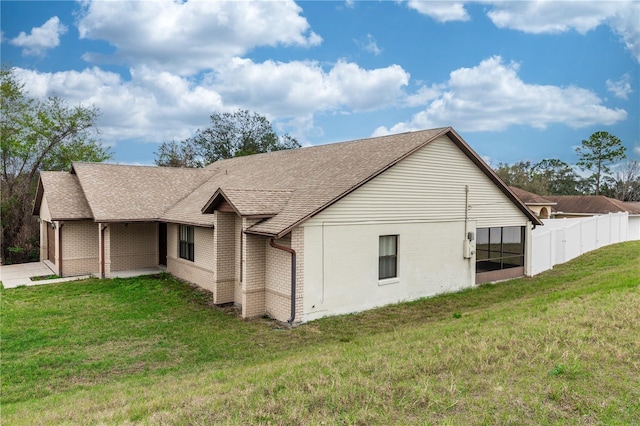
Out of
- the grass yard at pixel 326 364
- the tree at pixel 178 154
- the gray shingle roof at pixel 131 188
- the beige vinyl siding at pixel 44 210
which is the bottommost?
the grass yard at pixel 326 364

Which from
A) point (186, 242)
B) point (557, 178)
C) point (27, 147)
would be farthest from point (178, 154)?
point (557, 178)

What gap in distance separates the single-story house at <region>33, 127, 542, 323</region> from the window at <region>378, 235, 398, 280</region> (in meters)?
0.03

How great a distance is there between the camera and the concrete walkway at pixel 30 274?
16.9 m

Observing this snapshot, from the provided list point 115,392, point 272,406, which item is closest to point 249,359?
point 115,392

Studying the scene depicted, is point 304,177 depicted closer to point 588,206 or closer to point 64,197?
point 64,197

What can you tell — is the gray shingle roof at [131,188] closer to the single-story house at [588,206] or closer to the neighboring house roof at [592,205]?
the single-story house at [588,206]

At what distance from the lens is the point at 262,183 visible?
16.4 meters

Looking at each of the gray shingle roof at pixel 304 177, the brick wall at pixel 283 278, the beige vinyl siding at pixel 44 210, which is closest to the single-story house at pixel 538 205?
the gray shingle roof at pixel 304 177

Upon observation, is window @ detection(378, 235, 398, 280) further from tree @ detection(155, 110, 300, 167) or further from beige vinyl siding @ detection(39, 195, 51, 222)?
tree @ detection(155, 110, 300, 167)

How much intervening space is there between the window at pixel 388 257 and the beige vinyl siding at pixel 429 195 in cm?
68

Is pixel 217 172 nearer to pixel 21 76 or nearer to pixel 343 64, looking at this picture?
pixel 343 64

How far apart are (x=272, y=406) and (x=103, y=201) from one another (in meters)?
15.9

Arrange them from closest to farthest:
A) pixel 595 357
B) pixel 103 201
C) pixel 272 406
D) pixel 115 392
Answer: pixel 272 406 → pixel 595 357 → pixel 115 392 → pixel 103 201

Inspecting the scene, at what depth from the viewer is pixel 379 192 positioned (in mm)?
12742
